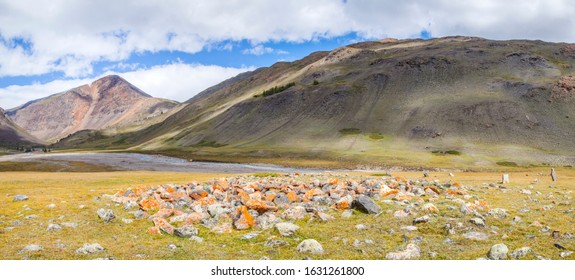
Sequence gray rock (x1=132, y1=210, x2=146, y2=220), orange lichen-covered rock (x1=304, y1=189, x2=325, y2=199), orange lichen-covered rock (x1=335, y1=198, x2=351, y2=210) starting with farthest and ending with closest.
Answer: orange lichen-covered rock (x1=304, y1=189, x2=325, y2=199) → orange lichen-covered rock (x1=335, y1=198, x2=351, y2=210) → gray rock (x1=132, y1=210, x2=146, y2=220)

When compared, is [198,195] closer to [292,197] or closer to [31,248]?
[292,197]

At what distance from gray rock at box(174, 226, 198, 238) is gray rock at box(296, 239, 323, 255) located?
578cm

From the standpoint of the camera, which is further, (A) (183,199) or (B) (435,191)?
(B) (435,191)

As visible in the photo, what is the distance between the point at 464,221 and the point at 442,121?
153 m

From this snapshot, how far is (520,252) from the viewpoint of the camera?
13797 millimetres

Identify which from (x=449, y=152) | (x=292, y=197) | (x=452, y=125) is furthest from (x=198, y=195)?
(x=452, y=125)

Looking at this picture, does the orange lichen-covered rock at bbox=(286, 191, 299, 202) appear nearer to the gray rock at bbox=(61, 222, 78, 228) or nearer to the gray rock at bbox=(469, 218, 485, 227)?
the gray rock at bbox=(469, 218, 485, 227)

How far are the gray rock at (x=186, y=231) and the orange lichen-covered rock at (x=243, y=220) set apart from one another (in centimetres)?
222

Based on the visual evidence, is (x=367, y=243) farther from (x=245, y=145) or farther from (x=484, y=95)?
(x=484, y=95)

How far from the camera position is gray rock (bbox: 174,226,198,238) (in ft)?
59.6

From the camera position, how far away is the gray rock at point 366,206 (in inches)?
853

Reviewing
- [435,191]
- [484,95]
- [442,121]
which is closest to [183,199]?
[435,191]

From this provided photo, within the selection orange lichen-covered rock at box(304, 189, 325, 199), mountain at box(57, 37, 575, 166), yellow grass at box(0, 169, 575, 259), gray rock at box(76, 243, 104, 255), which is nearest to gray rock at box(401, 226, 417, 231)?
yellow grass at box(0, 169, 575, 259)

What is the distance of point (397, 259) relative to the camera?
1403 centimetres
